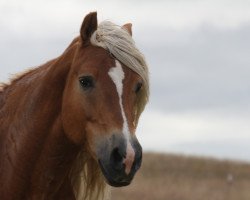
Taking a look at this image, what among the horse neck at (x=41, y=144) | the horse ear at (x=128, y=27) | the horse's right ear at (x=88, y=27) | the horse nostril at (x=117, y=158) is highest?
the horse's right ear at (x=88, y=27)

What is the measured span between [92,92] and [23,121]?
0.85 meters

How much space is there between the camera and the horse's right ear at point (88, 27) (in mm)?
6941

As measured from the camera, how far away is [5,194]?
23.4ft

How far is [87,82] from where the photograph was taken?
670 centimetres

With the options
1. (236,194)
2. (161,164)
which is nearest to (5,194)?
(236,194)

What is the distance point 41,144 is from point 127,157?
116cm

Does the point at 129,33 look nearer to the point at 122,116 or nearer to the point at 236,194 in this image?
the point at 122,116

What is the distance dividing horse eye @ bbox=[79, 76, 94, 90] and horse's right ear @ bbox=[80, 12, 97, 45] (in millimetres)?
393

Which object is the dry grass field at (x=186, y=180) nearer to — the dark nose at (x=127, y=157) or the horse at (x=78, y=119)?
the horse at (x=78, y=119)

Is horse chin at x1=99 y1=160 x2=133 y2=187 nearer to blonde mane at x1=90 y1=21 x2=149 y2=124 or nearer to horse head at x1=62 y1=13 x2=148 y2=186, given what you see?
horse head at x1=62 y1=13 x2=148 y2=186

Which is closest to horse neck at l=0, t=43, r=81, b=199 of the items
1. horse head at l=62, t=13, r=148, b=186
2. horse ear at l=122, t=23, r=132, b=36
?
horse head at l=62, t=13, r=148, b=186

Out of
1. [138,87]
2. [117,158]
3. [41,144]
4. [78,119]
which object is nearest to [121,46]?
[138,87]

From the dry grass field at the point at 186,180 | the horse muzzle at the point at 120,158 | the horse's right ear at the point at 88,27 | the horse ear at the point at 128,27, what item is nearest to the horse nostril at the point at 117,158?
the horse muzzle at the point at 120,158

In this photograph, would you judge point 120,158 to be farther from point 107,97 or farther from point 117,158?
point 107,97
